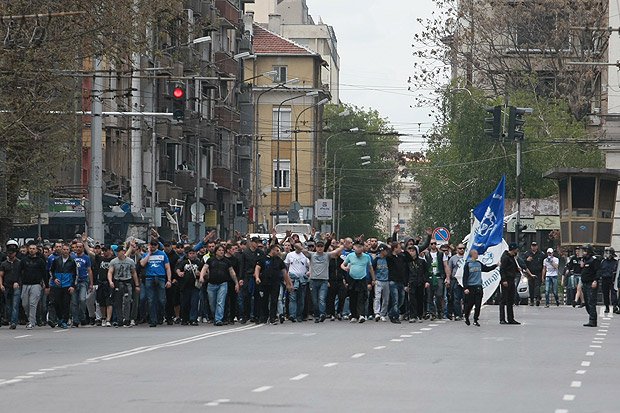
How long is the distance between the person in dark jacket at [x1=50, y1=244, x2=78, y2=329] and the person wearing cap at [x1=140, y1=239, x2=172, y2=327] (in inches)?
57.2

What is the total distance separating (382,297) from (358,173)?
100 metres

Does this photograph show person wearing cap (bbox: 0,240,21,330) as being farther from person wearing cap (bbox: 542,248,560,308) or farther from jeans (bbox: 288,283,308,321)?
person wearing cap (bbox: 542,248,560,308)

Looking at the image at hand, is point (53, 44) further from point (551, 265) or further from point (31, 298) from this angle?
point (551, 265)

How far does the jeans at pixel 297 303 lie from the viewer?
118 feet

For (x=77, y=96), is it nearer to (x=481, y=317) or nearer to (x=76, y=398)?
(x=481, y=317)

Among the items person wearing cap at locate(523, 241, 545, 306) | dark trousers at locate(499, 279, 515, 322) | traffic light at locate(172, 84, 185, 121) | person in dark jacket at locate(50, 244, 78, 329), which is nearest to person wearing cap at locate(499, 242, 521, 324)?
dark trousers at locate(499, 279, 515, 322)

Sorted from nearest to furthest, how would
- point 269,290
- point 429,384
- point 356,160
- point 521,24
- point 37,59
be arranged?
point 429,384 → point 37,59 → point 269,290 → point 521,24 → point 356,160

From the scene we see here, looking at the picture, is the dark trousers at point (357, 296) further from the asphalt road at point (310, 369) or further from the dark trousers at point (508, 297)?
the asphalt road at point (310, 369)

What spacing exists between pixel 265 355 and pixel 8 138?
9054 mm

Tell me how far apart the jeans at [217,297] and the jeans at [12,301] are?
12.6ft

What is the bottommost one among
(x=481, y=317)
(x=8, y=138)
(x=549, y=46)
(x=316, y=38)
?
(x=481, y=317)

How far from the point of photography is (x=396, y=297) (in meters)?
35.5

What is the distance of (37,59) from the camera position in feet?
93.0

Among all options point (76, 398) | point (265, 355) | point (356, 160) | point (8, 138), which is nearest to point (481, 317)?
point (8, 138)
